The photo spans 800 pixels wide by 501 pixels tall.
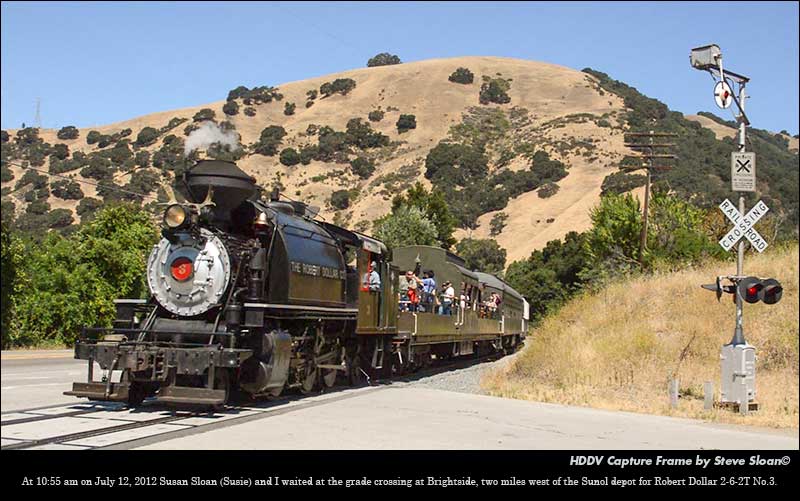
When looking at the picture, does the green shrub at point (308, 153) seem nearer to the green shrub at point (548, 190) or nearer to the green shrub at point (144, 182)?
the green shrub at point (144, 182)

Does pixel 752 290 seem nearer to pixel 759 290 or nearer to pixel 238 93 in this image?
pixel 759 290

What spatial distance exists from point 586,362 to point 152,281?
33.6ft

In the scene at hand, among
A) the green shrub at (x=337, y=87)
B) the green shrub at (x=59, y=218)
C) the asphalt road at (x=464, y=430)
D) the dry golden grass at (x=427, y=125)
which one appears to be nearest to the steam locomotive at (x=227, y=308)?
the asphalt road at (x=464, y=430)

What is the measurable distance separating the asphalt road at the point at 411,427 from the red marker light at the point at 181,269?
2.19 metres

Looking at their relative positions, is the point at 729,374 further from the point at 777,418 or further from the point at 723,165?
the point at 723,165

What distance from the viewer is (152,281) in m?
13.4

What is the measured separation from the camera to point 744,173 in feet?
49.3

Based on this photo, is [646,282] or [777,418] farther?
[646,282]

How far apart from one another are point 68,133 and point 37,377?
320 ft

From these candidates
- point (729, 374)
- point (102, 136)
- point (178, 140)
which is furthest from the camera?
point (102, 136)

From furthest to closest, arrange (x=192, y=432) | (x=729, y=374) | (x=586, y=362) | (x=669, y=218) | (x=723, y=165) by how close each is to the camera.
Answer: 1. (x=723, y=165)
2. (x=669, y=218)
3. (x=586, y=362)
4. (x=729, y=374)
5. (x=192, y=432)

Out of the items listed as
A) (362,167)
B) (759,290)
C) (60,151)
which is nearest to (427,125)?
(362,167)

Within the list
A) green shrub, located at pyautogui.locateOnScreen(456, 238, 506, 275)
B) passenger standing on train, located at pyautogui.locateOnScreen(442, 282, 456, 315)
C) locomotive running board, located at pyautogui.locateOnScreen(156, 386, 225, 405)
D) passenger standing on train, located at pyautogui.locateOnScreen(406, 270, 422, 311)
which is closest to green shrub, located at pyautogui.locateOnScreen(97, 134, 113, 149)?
green shrub, located at pyautogui.locateOnScreen(456, 238, 506, 275)
